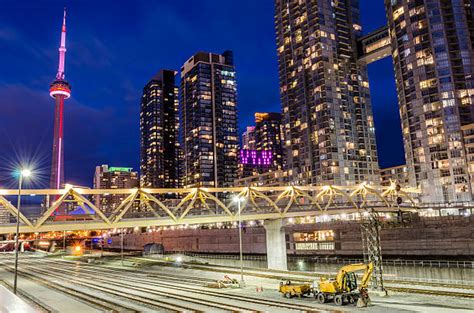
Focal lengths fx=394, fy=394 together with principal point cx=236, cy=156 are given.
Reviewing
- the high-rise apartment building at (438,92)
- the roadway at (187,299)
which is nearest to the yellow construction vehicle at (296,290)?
the roadway at (187,299)

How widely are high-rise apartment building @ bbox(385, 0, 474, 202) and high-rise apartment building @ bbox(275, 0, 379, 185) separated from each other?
31.3 metres

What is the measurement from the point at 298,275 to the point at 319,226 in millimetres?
53063

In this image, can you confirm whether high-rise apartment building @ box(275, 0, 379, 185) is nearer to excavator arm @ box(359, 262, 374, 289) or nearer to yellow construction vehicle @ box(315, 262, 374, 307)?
excavator arm @ box(359, 262, 374, 289)

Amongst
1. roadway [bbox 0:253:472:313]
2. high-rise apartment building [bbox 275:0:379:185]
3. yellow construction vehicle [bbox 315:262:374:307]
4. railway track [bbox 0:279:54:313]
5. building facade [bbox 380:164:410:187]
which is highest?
high-rise apartment building [bbox 275:0:379:185]

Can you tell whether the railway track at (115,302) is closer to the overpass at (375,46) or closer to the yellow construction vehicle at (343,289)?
the yellow construction vehicle at (343,289)

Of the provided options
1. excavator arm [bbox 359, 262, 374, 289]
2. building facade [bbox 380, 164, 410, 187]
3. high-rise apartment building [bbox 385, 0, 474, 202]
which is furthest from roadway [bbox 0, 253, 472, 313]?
building facade [bbox 380, 164, 410, 187]

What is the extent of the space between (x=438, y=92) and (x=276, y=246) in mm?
94878

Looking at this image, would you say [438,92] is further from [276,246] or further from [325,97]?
[276,246]

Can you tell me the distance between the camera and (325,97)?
6757 inches

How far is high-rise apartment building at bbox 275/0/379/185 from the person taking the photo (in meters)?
170

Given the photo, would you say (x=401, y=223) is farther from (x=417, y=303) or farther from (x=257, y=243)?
(x=257, y=243)

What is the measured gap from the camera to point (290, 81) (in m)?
190

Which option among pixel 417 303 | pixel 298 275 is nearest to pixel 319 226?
pixel 298 275

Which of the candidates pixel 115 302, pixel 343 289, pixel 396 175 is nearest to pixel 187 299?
pixel 115 302
